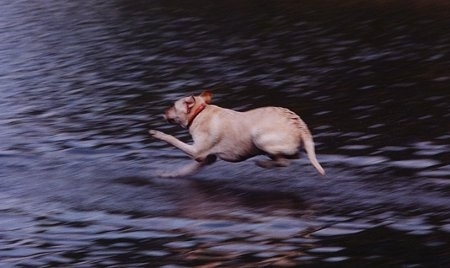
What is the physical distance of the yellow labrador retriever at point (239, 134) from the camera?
30.5 feet

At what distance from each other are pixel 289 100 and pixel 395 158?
3.30m

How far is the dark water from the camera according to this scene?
7.95 metres

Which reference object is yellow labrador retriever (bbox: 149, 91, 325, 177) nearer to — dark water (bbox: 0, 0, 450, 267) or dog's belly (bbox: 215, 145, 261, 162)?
dog's belly (bbox: 215, 145, 261, 162)

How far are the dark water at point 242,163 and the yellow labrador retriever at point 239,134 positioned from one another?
0.24m

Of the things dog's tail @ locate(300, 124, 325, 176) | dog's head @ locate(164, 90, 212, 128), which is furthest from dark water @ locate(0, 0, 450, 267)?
dog's head @ locate(164, 90, 212, 128)

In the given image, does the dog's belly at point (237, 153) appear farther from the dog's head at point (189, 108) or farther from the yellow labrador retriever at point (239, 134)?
the dog's head at point (189, 108)

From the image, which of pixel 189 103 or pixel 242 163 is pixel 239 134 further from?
pixel 242 163

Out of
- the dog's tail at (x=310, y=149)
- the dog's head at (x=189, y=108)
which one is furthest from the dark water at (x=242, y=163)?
the dog's head at (x=189, y=108)

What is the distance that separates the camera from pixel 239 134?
9.66m

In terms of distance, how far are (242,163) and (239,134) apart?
90 cm

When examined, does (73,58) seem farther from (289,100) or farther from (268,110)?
(268,110)

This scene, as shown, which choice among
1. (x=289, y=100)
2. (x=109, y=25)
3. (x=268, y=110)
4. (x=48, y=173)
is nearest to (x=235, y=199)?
(x=268, y=110)

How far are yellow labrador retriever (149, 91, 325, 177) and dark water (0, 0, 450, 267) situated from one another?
24 centimetres

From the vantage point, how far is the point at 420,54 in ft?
48.0
